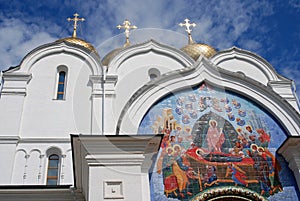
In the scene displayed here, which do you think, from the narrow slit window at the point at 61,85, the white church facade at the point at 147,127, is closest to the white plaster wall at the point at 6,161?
the white church facade at the point at 147,127

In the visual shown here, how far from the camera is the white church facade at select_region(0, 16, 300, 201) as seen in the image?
666 centimetres

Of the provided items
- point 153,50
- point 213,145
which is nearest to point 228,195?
point 213,145

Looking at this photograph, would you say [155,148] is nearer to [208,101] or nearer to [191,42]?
[208,101]

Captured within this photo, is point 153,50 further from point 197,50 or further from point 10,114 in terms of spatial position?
point 10,114

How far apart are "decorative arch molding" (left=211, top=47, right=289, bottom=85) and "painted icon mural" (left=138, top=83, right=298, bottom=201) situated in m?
3.55

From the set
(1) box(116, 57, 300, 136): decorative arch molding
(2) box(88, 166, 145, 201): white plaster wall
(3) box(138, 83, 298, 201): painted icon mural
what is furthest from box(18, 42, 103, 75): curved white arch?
(2) box(88, 166, 145, 201): white plaster wall

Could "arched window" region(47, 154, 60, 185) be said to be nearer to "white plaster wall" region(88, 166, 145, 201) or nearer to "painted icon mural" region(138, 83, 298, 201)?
"painted icon mural" region(138, 83, 298, 201)

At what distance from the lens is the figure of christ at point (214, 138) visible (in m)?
7.59

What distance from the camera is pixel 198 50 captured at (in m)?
13.8

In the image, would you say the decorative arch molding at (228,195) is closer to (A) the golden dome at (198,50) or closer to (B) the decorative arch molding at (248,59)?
(B) the decorative arch molding at (248,59)

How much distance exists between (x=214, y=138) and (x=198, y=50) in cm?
656

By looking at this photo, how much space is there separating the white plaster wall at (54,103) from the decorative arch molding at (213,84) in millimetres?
2710

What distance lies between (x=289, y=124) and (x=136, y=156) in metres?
3.70

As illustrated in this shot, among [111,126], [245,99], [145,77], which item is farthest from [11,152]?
[245,99]
